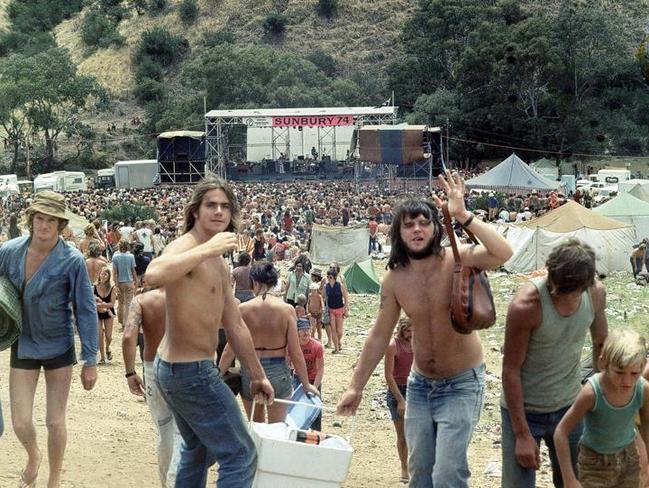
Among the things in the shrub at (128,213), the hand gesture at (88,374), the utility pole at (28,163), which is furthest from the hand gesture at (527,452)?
the utility pole at (28,163)

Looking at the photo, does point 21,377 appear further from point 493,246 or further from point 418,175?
point 418,175

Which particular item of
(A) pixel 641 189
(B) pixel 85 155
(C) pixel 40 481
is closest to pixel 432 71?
(B) pixel 85 155

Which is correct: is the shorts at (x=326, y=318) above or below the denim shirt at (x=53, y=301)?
below

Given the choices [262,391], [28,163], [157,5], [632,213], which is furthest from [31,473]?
[157,5]

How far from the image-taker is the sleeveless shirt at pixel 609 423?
465 centimetres

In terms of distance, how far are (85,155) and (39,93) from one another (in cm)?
572

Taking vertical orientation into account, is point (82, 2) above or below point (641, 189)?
above

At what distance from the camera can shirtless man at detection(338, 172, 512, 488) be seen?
4.95m

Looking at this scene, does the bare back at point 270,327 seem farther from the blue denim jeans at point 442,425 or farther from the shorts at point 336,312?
the shorts at point 336,312

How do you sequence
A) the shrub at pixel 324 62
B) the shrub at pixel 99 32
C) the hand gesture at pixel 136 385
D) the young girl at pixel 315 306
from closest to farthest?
the hand gesture at pixel 136 385 → the young girl at pixel 315 306 → the shrub at pixel 324 62 → the shrub at pixel 99 32

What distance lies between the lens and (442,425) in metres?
4.98

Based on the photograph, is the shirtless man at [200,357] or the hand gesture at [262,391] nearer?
the shirtless man at [200,357]

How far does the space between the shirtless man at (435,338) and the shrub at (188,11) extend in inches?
3544

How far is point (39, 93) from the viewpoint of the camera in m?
69.1
